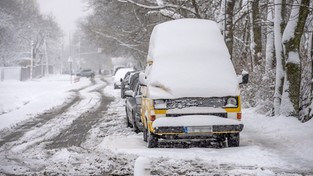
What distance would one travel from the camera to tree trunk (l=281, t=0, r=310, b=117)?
12422mm

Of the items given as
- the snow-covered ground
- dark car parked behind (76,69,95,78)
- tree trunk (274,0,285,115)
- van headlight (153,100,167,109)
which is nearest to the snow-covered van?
van headlight (153,100,167,109)

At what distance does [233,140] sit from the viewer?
9328mm

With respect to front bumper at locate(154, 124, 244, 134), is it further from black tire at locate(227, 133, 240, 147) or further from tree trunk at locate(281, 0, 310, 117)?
tree trunk at locate(281, 0, 310, 117)

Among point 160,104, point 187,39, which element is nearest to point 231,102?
point 160,104

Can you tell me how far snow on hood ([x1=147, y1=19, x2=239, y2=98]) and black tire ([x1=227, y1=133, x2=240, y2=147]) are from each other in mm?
848

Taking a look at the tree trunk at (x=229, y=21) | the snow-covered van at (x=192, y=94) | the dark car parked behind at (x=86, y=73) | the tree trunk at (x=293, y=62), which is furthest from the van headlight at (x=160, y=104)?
the dark car parked behind at (x=86, y=73)

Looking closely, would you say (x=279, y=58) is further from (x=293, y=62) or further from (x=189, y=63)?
(x=189, y=63)

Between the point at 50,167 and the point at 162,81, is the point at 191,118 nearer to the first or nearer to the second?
the point at 162,81

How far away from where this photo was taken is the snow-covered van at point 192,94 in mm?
8867

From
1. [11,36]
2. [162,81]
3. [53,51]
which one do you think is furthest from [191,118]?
[53,51]

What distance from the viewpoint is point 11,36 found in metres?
67.8

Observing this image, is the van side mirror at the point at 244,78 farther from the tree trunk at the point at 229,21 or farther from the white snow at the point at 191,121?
the tree trunk at the point at 229,21

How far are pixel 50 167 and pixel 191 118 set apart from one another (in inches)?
110

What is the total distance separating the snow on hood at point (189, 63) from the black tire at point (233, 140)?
848 mm
